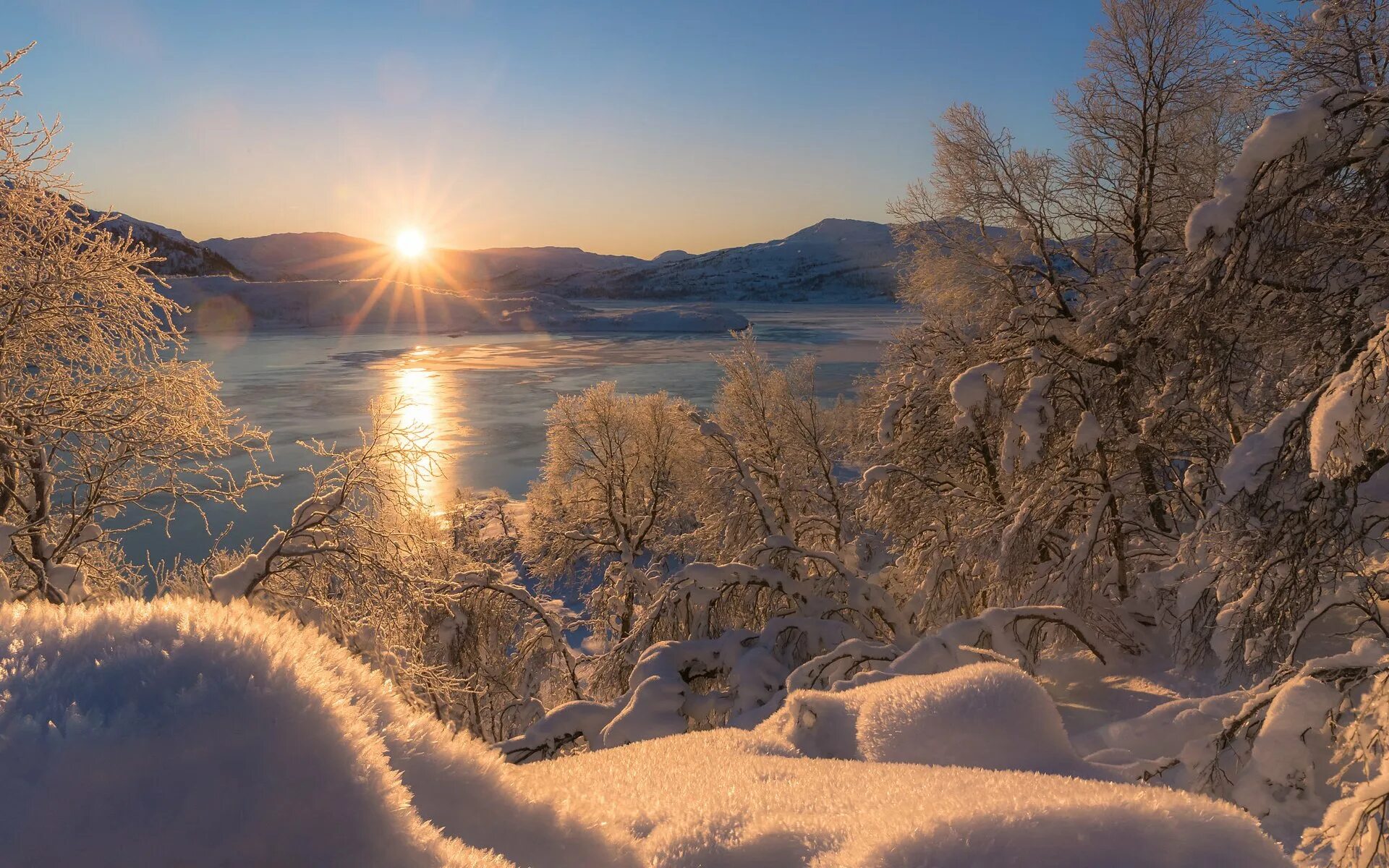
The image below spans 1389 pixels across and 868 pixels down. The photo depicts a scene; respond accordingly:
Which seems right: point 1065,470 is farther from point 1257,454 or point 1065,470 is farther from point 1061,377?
point 1257,454

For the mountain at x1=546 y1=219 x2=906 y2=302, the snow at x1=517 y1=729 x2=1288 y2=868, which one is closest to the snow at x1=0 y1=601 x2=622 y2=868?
the snow at x1=517 y1=729 x2=1288 y2=868

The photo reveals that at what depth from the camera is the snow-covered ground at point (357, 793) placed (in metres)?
0.74

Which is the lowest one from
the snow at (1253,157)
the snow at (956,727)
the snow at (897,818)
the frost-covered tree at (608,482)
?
the frost-covered tree at (608,482)

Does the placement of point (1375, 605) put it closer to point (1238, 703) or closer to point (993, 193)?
point (1238, 703)

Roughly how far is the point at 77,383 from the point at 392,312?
320ft

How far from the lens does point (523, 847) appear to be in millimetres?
1155

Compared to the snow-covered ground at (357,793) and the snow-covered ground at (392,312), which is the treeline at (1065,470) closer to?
the snow-covered ground at (357,793)

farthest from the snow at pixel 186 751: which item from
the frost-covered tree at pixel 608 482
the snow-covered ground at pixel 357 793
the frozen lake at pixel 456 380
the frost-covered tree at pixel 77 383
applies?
the frost-covered tree at pixel 608 482

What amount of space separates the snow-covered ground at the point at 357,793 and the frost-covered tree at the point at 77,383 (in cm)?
664

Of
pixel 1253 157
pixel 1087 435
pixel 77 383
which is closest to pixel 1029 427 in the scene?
pixel 1087 435

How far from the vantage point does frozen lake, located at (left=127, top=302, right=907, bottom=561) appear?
27484 mm

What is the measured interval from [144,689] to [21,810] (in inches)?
5.8

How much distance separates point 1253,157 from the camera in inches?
172

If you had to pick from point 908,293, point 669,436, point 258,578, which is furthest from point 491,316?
point 258,578
